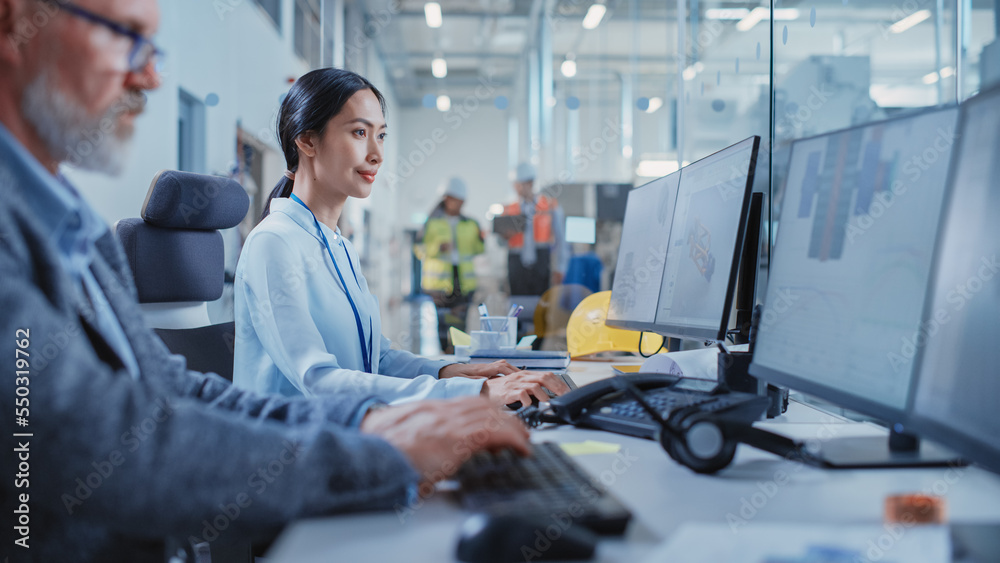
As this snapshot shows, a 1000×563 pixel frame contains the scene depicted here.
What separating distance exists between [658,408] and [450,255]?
544 centimetres

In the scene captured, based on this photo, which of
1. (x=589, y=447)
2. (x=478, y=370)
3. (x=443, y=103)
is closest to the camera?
(x=589, y=447)

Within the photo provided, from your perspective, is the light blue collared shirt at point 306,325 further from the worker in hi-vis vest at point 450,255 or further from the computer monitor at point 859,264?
the worker in hi-vis vest at point 450,255

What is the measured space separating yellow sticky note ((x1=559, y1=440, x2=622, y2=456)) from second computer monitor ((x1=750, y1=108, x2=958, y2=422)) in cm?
25

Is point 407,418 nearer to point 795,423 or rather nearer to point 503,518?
point 503,518

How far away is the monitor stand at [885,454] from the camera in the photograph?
0.83 metres

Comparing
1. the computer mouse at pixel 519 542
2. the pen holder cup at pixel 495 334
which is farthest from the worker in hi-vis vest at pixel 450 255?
the computer mouse at pixel 519 542

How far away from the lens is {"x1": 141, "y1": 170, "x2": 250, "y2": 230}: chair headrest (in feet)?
5.12

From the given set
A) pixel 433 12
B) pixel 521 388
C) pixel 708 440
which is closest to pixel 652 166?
pixel 433 12

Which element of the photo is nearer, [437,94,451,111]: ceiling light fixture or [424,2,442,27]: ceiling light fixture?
[424,2,442,27]: ceiling light fixture

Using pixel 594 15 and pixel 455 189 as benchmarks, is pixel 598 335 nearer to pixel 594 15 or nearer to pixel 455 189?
pixel 455 189

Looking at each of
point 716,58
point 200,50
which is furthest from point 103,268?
point 716,58

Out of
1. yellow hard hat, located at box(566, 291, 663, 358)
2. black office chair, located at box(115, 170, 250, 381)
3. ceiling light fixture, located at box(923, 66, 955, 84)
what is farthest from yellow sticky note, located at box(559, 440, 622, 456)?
ceiling light fixture, located at box(923, 66, 955, 84)

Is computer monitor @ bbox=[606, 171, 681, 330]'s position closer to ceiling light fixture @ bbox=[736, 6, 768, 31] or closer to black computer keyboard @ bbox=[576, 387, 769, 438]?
black computer keyboard @ bbox=[576, 387, 769, 438]

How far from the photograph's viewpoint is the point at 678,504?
69 cm
